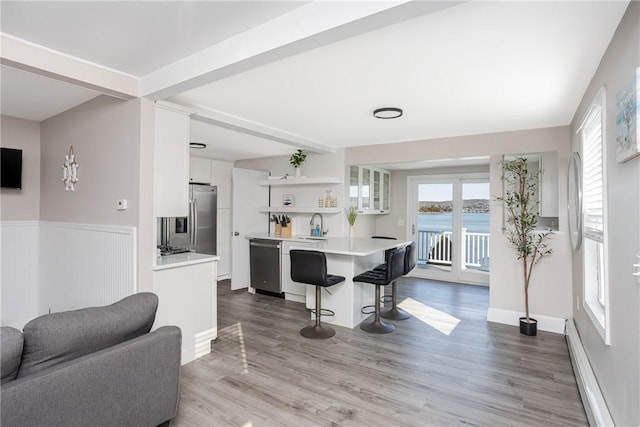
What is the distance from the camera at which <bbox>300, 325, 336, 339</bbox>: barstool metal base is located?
3.73 m

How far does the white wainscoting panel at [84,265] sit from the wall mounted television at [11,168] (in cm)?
49

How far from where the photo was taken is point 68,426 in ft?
5.16

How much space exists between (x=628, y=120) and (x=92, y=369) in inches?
107

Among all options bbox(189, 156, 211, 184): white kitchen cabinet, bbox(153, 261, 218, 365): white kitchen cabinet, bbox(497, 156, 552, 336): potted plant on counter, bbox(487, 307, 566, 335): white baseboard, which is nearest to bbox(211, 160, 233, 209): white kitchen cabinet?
bbox(189, 156, 211, 184): white kitchen cabinet

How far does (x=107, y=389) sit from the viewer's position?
172cm

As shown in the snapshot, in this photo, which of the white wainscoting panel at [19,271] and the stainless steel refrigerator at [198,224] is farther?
the stainless steel refrigerator at [198,224]

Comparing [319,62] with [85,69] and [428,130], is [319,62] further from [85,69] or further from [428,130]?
[428,130]

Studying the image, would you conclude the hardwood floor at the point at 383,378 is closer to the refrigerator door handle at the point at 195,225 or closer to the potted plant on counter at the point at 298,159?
the refrigerator door handle at the point at 195,225

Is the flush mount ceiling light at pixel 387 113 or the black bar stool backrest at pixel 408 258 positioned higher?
the flush mount ceiling light at pixel 387 113

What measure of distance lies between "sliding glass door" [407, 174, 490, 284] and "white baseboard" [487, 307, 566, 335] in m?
2.16

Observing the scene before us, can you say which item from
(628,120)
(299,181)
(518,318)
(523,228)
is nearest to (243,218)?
(299,181)

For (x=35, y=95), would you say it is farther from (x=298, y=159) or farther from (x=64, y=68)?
(x=298, y=159)

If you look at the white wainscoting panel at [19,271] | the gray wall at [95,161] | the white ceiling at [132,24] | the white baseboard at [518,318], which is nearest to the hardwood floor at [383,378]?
the white baseboard at [518,318]

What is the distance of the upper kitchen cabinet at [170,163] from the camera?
9.52 feet
